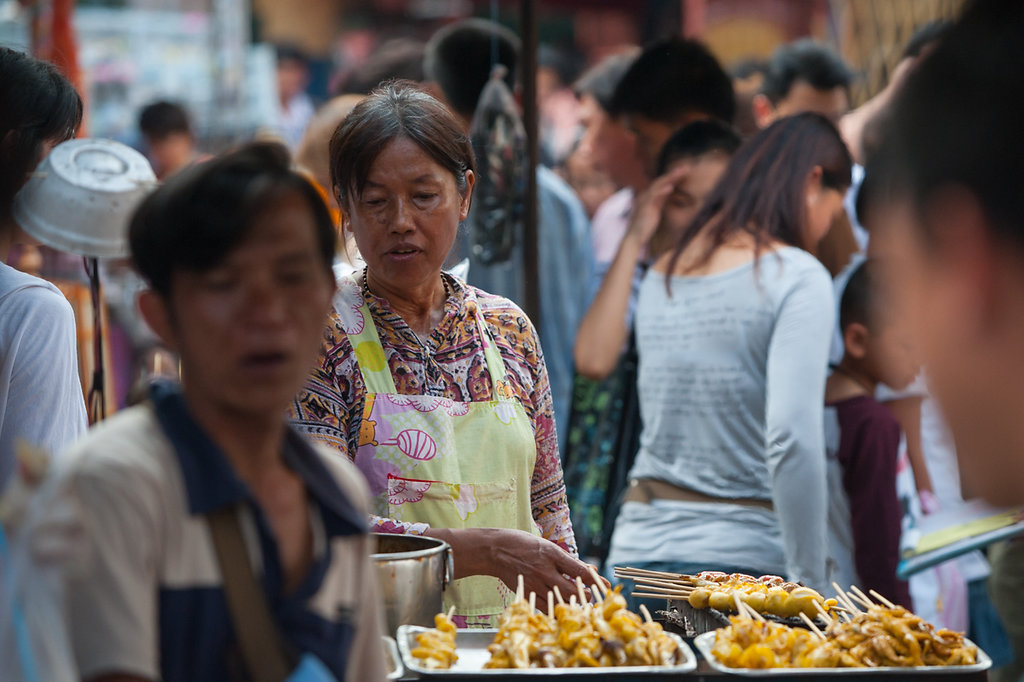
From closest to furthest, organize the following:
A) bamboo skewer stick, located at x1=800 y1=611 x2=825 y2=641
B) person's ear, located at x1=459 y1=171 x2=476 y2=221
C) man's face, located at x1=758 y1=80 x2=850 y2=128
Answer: bamboo skewer stick, located at x1=800 y1=611 x2=825 y2=641 → person's ear, located at x1=459 y1=171 x2=476 y2=221 → man's face, located at x1=758 y1=80 x2=850 y2=128

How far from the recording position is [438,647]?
6.28 feet

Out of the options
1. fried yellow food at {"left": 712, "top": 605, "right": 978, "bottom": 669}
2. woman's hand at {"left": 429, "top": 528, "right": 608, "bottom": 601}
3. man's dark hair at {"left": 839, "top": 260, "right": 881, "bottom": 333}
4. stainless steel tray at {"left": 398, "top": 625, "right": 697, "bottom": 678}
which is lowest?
fried yellow food at {"left": 712, "top": 605, "right": 978, "bottom": 669}

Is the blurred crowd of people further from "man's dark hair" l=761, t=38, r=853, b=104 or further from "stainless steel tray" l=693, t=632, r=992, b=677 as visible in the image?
"stainless steel tray" l=693, t=632, r=992, b=677

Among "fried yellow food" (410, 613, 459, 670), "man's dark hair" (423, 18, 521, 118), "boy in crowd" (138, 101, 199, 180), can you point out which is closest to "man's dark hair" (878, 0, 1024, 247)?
"fried yellow food" (410, 613, 459, 670)

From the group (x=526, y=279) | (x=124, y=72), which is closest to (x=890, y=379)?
(x=526, y=279)

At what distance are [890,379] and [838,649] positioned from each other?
6.71 feet

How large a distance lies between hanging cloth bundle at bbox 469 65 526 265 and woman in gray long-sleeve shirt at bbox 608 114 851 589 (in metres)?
0.71

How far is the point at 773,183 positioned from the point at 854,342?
654 millimetres

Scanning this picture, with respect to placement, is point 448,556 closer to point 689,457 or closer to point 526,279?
point 689,457

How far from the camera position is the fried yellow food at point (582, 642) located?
192 centimetres

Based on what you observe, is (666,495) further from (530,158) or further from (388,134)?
(388,134)

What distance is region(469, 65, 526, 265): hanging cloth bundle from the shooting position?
4.26m

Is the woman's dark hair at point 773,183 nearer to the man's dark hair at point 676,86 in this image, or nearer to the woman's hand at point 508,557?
the man's dark hair at point 676,86

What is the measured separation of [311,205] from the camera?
1.33 meters
